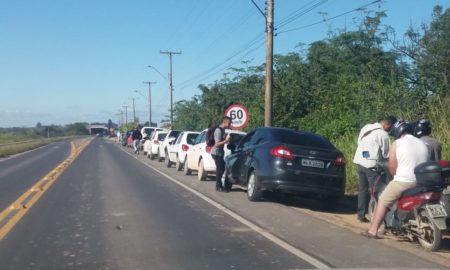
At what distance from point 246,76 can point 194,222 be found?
1184 inches

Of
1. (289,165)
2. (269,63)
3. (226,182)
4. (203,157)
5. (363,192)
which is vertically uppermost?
(269,63)

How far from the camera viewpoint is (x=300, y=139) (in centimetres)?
1278

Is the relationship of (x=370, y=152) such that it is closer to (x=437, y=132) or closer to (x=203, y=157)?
(x=437, y=132)

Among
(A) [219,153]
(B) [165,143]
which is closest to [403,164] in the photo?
(A) [219,153]

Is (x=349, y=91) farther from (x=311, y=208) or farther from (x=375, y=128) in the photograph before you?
(x=375, y=128)

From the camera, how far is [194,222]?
403 inches

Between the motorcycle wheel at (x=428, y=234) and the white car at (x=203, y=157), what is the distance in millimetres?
8997

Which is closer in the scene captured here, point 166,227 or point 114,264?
point 114,264

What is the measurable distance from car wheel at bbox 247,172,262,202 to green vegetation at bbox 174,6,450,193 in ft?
9.32

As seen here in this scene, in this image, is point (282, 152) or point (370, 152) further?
point (282, 152)

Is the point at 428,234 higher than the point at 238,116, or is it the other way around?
the point at 238,116

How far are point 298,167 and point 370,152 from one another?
2061 millimetres

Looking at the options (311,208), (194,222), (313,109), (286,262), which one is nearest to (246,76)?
(313,109)

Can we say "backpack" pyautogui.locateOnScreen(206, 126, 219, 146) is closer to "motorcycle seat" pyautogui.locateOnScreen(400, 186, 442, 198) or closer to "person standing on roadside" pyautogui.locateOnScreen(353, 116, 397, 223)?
"person standing on roadside" pyautogui.locateOnScreen(353, 116, 397, 223)
